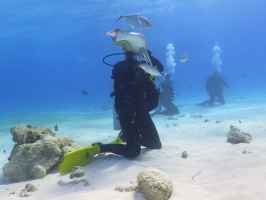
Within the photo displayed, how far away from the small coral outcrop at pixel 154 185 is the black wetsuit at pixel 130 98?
6.20 ft

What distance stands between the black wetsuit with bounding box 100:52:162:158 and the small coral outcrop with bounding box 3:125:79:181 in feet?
3.34

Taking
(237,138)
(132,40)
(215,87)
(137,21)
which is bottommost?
(237,138)

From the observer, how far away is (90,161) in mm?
5859

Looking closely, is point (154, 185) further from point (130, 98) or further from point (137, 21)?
point (137, 21)

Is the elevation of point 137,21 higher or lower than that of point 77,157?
higher

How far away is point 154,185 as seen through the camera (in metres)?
3.82

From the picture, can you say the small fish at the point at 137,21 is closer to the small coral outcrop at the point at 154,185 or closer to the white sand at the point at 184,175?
the white sand at the point at 184,175

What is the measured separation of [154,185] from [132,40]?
3.09 metres

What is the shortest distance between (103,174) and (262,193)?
2704 mm

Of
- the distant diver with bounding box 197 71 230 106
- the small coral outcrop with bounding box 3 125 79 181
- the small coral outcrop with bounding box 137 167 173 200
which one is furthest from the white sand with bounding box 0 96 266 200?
the distant diver with bounding box 197 71 230 106

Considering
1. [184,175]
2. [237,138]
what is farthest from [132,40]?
[237,138]

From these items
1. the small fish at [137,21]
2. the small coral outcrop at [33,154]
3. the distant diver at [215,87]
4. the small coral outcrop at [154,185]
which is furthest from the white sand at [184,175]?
the distant diver at [215,87]

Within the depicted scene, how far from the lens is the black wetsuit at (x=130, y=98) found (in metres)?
5.91

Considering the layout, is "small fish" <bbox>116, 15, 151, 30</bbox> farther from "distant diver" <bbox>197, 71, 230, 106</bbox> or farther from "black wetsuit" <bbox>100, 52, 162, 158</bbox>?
"distant diver" <bbox>197, 71, 230, 106</bbox>
